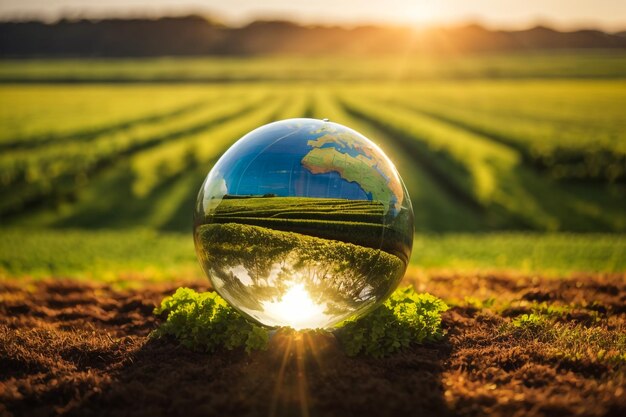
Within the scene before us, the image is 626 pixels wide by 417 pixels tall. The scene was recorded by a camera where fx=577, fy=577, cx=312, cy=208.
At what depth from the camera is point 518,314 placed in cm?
788

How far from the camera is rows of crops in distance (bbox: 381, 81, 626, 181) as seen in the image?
108 feet

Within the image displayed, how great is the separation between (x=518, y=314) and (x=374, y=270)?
2.99 m

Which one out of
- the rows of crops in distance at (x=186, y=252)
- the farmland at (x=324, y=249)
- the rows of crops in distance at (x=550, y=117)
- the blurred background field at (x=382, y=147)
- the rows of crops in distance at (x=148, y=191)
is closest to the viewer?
the farmland at (x=324, y=249)

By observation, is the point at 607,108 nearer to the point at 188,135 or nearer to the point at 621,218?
the point at 621,218

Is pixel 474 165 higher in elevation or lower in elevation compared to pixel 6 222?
higher

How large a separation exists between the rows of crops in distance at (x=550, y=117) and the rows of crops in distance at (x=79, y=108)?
25463mm

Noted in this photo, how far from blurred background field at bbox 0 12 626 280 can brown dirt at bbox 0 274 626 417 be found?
15.1 ft

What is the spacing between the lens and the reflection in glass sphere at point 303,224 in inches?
222

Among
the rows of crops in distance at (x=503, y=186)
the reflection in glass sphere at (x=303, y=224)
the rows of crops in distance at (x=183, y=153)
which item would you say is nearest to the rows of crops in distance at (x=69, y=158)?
the rows of crops in distance at (x=183, y=153)

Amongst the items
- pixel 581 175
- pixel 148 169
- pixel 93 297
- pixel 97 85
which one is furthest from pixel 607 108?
pixel 97 85

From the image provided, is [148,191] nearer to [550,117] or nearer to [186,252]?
[186,252]

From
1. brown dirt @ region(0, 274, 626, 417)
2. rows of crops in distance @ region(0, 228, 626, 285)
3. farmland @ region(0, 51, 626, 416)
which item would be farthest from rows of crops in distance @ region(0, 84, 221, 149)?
brown dirt @ region(0, 274, 626, 417)

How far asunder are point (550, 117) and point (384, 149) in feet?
67.8

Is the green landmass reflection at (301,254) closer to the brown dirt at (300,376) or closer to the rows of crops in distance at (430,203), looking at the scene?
the brown dirt at (300,376)
